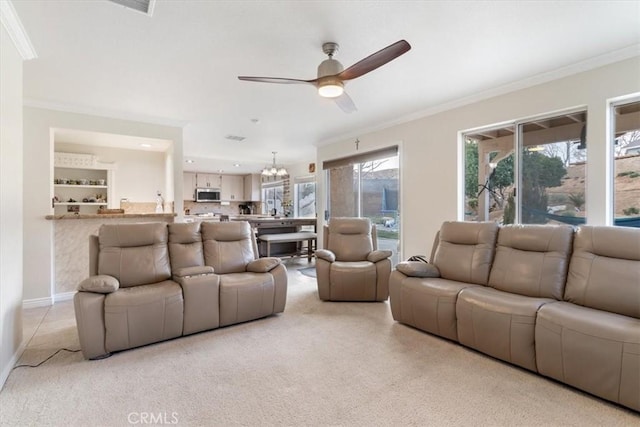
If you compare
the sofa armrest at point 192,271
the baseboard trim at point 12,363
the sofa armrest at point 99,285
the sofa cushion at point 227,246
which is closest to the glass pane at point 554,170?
the sofa cushion at point 227,246

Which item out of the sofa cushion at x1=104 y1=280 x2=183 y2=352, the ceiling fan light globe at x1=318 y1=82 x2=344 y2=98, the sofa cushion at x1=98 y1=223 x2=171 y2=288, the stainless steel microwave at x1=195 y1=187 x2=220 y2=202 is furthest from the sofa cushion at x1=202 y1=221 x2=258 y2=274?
the stainless steel microwave at x1=195 y1=187 x2=220 y2=202

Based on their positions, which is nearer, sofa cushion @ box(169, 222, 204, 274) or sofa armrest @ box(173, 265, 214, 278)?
sofa armrest @ box(173, 265, 214, 278)

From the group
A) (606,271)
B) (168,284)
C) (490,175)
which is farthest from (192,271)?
(490,175)

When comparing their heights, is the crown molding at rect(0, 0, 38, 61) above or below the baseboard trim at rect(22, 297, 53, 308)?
above

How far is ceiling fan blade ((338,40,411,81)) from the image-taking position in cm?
198

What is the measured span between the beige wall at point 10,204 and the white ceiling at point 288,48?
37 cm

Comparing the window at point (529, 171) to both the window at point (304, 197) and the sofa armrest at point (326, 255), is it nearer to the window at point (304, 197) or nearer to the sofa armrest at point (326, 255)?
the sofa armrest at point (326, 255)

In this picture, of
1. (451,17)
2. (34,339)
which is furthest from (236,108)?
(34,339)

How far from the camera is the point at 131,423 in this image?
172cm

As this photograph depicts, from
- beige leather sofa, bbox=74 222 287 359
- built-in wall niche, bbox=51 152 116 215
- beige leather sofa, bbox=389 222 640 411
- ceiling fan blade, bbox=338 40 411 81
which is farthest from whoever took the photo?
built-in wall niche, bbox=51 152 116 215

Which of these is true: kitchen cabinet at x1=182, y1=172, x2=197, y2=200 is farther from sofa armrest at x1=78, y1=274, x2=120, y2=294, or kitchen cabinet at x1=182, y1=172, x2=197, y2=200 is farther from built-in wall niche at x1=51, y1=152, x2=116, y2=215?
sofa armrest at x1=78, y1=274, x2=120, y2=294

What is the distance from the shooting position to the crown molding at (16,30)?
209 cm

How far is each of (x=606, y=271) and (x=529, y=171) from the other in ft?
5.51

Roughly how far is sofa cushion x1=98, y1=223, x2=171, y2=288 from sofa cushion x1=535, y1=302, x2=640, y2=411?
3.28m
